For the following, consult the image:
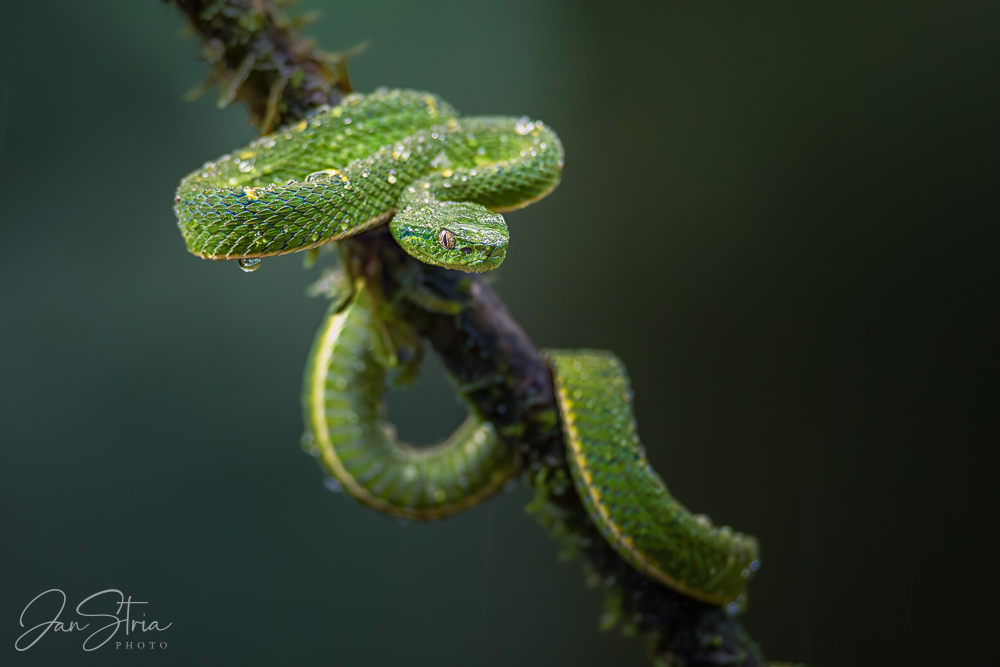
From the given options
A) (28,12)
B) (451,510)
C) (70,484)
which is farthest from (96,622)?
(28,12)

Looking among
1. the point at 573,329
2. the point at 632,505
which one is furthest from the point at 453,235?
the point at 573,329

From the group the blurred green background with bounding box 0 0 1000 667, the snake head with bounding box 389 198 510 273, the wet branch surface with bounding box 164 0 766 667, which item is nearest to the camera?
the snake head with bounding box 389 198 510 273

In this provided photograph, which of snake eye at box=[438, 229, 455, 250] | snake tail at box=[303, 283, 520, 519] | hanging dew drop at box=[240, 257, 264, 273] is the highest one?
snake eye at box=[438, 229, 455, 250]

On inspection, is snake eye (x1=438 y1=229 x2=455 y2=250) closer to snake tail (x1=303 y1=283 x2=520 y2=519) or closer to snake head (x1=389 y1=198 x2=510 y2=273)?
snake head (x1=389 y1=198 x2=510 y2=273)

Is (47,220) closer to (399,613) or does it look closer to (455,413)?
(455,413)

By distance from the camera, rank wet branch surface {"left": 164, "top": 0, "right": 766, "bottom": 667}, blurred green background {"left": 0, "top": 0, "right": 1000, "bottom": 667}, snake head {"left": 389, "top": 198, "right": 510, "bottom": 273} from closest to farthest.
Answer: snake head {"left": 389, "top": 198, "right": 510, "bottom": 273} → wet branch surface {"left": 164, "top": 0, "right": 766, "bottom": 667} → blurred green background {"left": 0, "top": 0, "right": 1000, "bottom": 667}

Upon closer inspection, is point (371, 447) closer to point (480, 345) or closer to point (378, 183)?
point (480, 345)

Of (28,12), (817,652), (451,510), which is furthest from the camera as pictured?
(817,652)

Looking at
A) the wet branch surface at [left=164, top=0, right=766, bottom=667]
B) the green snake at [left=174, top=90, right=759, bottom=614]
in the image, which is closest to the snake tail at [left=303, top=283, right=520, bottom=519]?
the green snake at [left=174, top=90, right=759, bottom=614]
